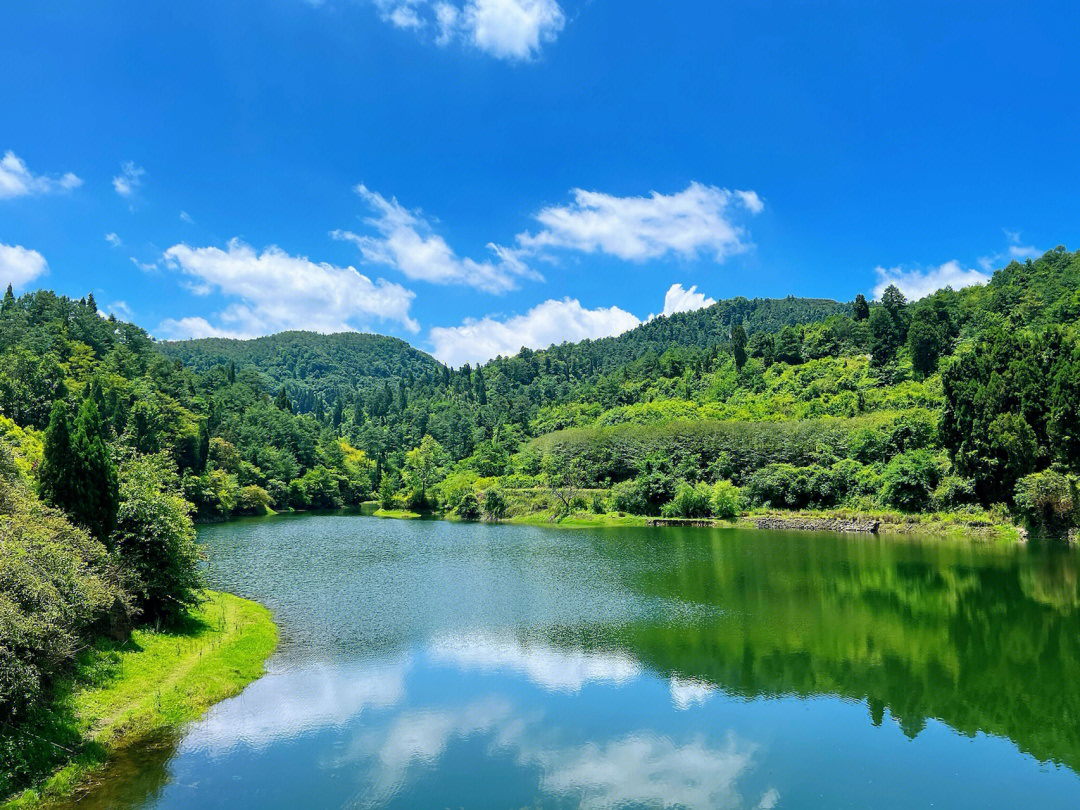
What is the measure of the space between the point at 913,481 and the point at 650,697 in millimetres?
49766

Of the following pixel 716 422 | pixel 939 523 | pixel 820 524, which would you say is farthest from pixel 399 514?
pixel 939 523

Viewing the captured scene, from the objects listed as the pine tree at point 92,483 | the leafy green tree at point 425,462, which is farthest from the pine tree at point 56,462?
the leafy green tree at point 425,462

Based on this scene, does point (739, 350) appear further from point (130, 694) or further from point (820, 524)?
point (130, 694)

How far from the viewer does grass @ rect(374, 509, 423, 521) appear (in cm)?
9031

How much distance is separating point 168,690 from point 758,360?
12039 centimetres

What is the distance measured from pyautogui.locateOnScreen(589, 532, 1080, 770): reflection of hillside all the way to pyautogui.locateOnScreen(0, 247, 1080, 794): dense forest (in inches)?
615

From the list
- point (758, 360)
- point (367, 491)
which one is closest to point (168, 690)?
point (367, 491)

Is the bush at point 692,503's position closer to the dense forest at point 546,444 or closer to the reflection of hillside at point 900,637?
the dense forest at point 546,444

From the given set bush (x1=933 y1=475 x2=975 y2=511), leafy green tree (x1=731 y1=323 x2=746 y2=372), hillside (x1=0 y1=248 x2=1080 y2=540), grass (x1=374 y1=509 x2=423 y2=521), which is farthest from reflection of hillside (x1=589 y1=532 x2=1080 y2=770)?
leafy green tree (x1=731 y1=323 x2=746 y2=372)

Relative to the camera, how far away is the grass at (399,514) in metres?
90.3

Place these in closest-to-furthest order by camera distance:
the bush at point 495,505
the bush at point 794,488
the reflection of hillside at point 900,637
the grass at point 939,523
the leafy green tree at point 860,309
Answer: the reflection of hillside at point 900,637, the grass at point 939,523, the bush at point 794,488, the bush at point 495,505, the leafy green tree at point 860,309

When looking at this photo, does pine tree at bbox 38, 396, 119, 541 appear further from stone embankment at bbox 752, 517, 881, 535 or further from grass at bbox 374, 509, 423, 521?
grass at bbox 374, 509, 423, 521

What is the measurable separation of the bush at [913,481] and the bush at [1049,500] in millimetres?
8868

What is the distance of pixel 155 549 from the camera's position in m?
22.0
